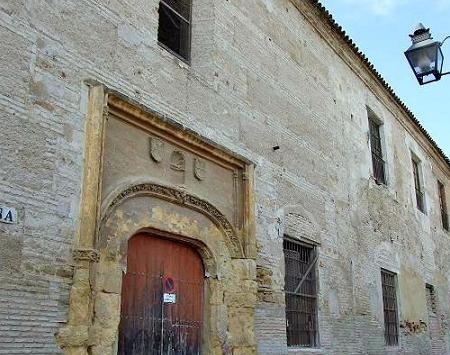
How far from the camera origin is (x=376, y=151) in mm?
11625

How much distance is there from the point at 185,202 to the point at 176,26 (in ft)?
7.56

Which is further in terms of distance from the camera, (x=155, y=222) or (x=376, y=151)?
(x=376, y=151)

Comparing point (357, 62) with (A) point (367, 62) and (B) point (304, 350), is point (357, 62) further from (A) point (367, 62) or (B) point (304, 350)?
A: (B) point (304, 350)

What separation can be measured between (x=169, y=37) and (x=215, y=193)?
6.57 ft

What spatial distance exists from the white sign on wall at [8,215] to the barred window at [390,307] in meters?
7.77

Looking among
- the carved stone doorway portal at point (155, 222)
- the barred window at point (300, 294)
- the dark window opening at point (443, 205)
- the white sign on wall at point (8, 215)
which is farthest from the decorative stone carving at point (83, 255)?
the dark window opening at point (443, 205)

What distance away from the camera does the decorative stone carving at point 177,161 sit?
6.00 m

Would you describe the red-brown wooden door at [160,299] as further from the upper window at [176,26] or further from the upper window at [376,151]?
the upper window at [376,151]

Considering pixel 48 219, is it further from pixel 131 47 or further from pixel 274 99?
pixel 274 99

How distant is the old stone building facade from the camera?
4473mm

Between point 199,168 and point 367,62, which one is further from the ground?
point 367,62

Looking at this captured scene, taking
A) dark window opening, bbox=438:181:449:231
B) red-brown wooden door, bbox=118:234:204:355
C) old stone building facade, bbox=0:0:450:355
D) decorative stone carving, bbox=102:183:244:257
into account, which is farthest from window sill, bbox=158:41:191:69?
dark window opening, bbox=438:181:449:231

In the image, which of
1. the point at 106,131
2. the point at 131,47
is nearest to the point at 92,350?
the point at 106,131

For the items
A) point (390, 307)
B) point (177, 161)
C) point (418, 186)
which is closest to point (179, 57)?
point (177, 161)
